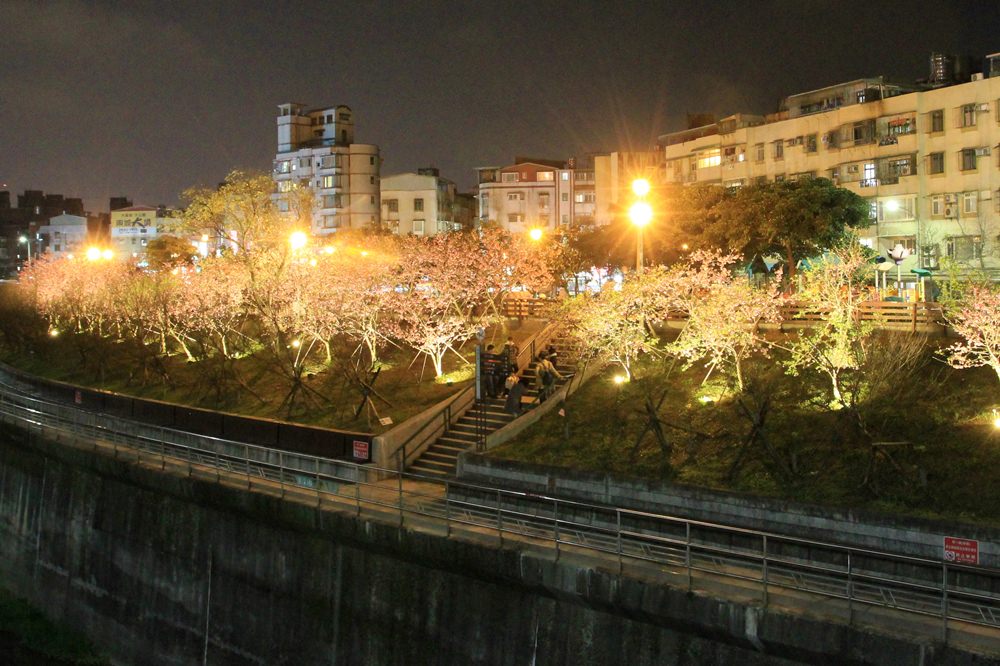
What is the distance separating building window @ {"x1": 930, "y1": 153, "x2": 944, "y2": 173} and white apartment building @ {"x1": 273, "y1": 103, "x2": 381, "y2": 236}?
54.6m

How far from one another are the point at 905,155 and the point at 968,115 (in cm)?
392

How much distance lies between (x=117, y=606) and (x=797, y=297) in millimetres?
21575

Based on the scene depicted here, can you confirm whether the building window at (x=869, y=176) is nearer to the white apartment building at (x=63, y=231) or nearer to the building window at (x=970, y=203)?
the building window at (x=970, y=203)

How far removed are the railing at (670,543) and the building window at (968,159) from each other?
110ft

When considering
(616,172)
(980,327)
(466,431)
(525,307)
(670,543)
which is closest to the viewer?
(670,543)

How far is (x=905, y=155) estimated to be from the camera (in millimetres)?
46750

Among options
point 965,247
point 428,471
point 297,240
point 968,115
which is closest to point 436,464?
point 428,471

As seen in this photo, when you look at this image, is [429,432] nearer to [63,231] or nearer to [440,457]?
[440,457]

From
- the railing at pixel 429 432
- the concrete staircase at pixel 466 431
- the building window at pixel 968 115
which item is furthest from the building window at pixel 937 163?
the railing at pixel 429 432

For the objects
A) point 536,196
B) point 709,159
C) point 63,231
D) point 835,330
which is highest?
point 63,231

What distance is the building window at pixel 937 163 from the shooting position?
147 ft

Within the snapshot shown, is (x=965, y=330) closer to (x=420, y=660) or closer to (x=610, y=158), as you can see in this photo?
(x=420, y=660)

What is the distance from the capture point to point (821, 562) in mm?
15836

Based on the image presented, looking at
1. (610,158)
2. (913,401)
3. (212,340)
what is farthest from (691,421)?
(610,158)
